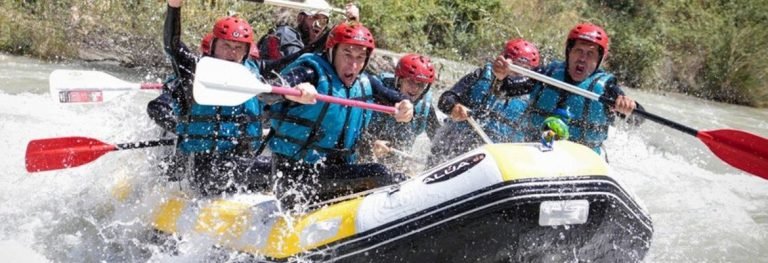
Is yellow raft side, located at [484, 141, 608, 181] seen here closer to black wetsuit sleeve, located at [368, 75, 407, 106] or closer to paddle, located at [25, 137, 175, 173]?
black wetsuit sleeve, located at [368, 75, 407, 106]

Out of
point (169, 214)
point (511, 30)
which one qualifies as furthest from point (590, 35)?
point (511, 30)

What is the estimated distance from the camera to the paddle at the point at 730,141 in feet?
13.9

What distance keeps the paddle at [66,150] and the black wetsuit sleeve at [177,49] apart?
0.50 m

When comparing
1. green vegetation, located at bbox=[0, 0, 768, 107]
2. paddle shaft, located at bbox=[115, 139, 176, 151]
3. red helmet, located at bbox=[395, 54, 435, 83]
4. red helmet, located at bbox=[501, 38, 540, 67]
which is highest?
red helmet, located at bbox=[501, 38, 540, 67]

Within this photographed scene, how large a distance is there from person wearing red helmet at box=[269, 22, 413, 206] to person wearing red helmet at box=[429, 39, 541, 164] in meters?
1.12

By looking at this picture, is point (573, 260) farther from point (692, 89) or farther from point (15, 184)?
point (692, 89)

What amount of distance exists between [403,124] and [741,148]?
1.93 m

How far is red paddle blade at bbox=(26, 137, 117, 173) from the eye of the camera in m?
4.64

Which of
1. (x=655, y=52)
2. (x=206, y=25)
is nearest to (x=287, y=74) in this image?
(x=206, y=25)

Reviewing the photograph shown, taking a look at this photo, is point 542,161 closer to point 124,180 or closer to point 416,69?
point 416,69

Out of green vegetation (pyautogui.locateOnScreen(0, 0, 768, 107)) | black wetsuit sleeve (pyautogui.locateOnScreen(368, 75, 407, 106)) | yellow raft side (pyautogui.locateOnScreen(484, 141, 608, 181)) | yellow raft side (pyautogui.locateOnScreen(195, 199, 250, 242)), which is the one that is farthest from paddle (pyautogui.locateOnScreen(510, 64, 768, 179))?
green vegetation (pyautogui.locateOnScreen(0, 0, 768, 107))

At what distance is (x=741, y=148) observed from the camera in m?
4.34

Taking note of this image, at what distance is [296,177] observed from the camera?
4.15m

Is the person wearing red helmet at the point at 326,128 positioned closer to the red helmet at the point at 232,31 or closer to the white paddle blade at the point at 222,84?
the white paddle blade at the point at 222,84
